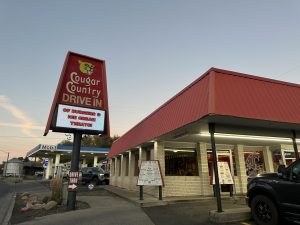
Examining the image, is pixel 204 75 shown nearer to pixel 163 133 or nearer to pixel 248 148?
pixel 163 133

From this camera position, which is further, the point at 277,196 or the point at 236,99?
the point at 236,99

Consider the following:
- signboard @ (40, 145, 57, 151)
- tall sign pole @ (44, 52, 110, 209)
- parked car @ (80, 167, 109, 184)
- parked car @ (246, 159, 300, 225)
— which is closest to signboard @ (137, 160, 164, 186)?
tall sign pole @ (44, 52, 110, 209)

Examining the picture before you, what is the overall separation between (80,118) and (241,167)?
9.57 metres

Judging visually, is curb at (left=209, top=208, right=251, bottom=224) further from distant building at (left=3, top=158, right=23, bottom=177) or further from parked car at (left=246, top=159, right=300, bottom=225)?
distant building at (left=3, top=158, right=23, bottom=177)

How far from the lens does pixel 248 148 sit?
15844 millimetres

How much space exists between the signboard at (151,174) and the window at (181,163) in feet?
6.13

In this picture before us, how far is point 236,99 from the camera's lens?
899 centimetres

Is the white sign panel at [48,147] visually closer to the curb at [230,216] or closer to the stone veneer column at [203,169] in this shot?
the stone veneer column at [203,169]

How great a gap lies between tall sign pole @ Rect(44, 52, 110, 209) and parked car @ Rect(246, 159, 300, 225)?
757 cm

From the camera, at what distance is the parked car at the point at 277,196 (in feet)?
20.3

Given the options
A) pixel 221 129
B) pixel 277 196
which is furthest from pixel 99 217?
pixel 277 196

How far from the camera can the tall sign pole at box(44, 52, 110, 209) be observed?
453 inches

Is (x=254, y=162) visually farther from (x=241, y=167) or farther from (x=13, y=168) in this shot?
(x=13, y=168)

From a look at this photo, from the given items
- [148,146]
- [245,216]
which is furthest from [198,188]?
[245,216]
